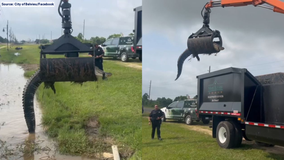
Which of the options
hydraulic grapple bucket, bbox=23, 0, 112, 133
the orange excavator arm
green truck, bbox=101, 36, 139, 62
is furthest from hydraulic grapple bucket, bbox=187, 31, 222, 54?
green truck, bbox=101, 36, 139, 62

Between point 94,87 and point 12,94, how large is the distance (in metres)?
2.40

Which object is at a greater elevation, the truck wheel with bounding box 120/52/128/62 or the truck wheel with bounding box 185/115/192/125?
the truck wheel with bounding box 120/52/128/62

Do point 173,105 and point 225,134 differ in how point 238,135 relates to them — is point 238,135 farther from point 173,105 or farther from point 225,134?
point 173,105

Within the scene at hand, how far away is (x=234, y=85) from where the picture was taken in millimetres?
4992

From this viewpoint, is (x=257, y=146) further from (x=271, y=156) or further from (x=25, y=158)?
(x=25, y=158)

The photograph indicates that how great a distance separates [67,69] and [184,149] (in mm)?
2556

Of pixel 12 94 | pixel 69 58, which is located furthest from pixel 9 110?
pixel 69 58

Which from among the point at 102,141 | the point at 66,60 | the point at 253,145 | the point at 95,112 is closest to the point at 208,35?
the point at 253,145

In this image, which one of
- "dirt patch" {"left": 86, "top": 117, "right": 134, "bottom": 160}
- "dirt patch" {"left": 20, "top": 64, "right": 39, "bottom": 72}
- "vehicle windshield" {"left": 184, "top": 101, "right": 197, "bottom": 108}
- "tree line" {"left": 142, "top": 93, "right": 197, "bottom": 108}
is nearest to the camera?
"tree line" {"left": 142, "top": 93, "right": 197, "bottom": 108}

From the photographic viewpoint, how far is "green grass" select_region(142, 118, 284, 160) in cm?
474

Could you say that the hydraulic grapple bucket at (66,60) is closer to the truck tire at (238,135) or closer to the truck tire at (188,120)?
the truck tire at (188,120)

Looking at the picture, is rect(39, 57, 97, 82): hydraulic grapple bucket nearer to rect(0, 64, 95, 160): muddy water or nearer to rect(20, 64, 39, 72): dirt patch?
rect(0, 64, 95, 160): muddy water

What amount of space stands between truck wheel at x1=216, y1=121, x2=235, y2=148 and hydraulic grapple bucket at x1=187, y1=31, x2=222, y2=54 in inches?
48.6

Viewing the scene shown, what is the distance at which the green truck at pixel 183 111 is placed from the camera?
4.98m
